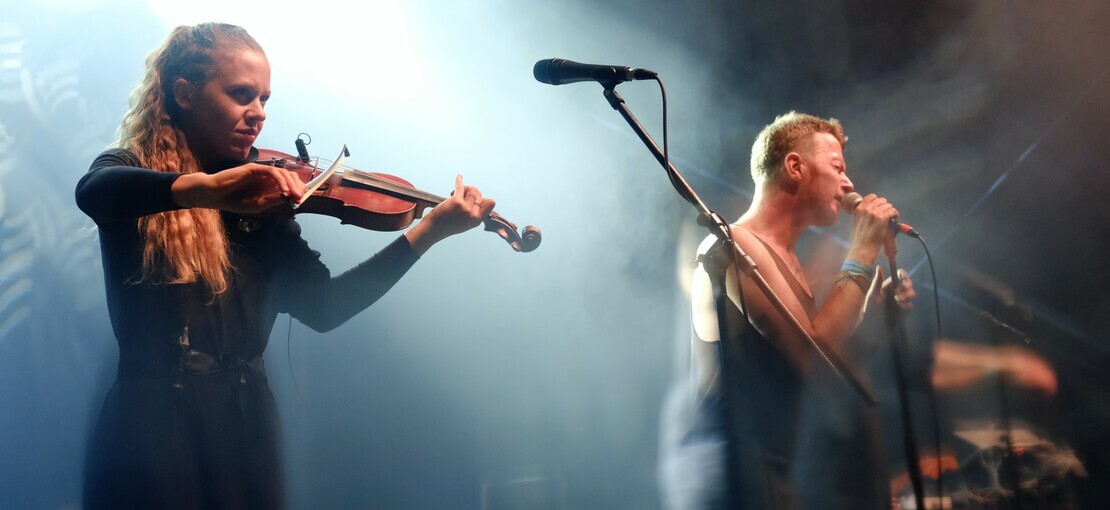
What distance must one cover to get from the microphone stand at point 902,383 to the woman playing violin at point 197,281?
121 centimetres

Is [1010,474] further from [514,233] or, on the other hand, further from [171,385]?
[171,385]

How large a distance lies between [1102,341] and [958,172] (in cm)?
79

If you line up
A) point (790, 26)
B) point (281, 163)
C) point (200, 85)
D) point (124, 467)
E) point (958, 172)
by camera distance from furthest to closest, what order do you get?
point (790, 26), point (958, 172), point (281, 163), point (200, 85), point (124, 467)

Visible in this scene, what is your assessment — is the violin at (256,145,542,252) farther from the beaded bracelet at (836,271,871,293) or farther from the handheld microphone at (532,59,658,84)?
the beaded bracelet at (836,271,871,293)

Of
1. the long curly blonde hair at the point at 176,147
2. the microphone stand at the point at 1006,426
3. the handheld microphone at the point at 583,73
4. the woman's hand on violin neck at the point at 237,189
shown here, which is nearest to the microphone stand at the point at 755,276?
the handheld microphone at the point at 583,73

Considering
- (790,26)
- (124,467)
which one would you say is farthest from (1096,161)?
(124,467)

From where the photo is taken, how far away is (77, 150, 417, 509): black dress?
1.24 meters

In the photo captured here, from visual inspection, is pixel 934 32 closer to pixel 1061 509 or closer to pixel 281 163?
pixel 1061 509

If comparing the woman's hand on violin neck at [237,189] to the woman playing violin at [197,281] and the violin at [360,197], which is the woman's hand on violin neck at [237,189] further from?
the violin at [360,197]

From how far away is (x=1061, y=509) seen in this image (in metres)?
2.48

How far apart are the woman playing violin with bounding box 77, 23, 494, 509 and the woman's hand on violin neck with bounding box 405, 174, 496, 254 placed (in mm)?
56

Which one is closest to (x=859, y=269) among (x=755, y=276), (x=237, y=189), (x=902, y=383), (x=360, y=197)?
(x=902, y=383)

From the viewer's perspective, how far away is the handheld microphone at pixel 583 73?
1.66 metres

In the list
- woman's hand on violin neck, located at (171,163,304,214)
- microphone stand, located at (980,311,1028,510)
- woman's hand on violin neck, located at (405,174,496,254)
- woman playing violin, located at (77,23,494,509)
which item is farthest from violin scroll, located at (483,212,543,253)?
microphone stand, located at (980,311,1028,510)
